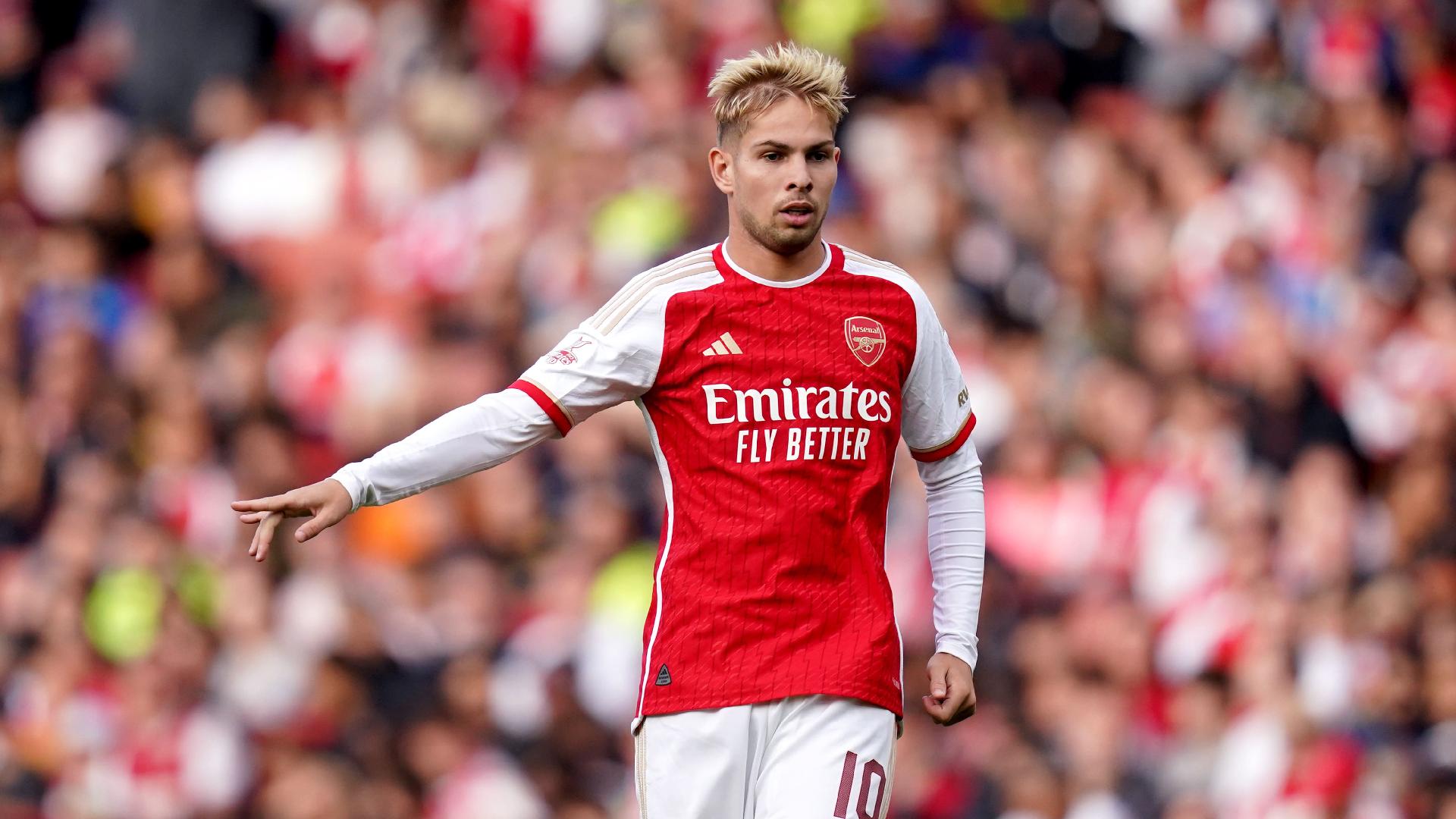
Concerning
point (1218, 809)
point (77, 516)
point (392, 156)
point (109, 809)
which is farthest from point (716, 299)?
point (392, 156)

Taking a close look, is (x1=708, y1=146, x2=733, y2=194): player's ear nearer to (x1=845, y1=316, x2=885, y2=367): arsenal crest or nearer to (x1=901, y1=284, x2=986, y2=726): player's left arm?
(x1=845, y1=316, x2=885, y2=367): arsenal crest

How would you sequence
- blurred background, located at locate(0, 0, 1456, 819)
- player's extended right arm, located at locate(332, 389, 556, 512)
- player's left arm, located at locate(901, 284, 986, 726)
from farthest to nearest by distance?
blurred background, located at locate(0, 0, 1456, 819) → player's left arm, located at locate(901, 284, 986, 726) → player's extended right arm, located at locate(332, 389, 556, 512)

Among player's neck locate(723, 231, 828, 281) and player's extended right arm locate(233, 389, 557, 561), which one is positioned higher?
player's neck locate(723, 231, 828, 281)

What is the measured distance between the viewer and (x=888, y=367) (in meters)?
5.32

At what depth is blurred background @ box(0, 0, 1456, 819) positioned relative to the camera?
405 inches

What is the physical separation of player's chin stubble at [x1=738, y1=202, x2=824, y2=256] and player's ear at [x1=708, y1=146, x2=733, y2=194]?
0.28 feet

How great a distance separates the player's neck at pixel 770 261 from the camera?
17.4 ft

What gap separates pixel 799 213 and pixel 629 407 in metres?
6.92

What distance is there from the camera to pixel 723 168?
535 centimetres

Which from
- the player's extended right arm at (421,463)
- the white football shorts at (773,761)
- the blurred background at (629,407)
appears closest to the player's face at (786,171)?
the player's extended right arm at (421,463)

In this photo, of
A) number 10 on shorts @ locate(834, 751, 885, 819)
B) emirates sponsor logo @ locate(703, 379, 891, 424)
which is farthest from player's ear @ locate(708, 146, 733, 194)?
number 10 on shorts @ locate(834, 751, 885, 819)

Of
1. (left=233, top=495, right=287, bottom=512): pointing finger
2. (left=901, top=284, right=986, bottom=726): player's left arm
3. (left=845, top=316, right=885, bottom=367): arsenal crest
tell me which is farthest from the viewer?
(left=901, top=284, right=986, bottom=726): player's left arm

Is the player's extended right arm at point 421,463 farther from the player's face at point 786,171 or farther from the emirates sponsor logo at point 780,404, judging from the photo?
the player's face at point 786,171

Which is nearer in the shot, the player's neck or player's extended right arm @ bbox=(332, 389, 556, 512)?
player's extended right arm @ bbox=(332, 389, 556, 512)
